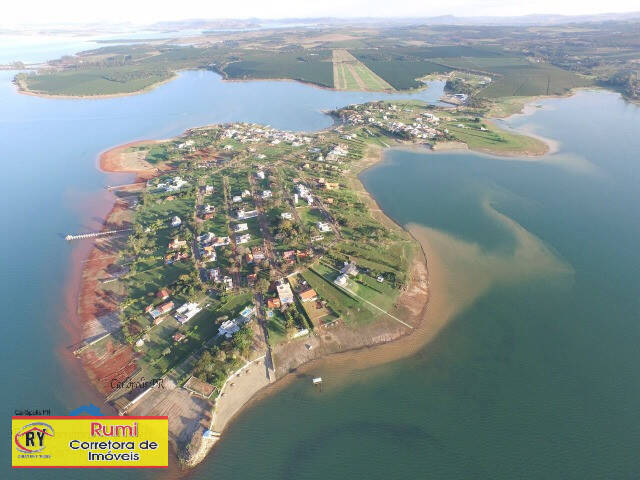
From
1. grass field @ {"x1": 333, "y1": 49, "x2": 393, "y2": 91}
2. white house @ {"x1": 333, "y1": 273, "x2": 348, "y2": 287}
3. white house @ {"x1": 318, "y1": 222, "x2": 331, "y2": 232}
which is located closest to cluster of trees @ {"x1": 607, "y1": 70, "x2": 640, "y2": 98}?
grass field @ {"x1": 333, "y1": 49, "x2": 393, "y2": 91}

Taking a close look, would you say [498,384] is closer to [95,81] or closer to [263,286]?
[263,286]

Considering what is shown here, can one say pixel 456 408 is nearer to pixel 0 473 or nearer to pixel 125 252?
pixel 0 473

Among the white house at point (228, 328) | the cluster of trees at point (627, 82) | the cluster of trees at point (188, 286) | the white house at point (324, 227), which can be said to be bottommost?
the white house at point (228, 328)

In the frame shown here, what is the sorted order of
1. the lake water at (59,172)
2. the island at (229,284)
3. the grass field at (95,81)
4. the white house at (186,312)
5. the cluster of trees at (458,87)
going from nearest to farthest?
the island at (229,284), the lake water at (59,172), the white house at (186,312), the cluster of trees at (458,87), the grass field at (95,81)

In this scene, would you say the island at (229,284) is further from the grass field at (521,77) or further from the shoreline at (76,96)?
the grass field at (521,77)

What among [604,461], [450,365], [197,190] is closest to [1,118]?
[197,190]

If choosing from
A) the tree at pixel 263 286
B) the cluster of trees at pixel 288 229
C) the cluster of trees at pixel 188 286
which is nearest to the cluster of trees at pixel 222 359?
the tree at pixel 263 286
